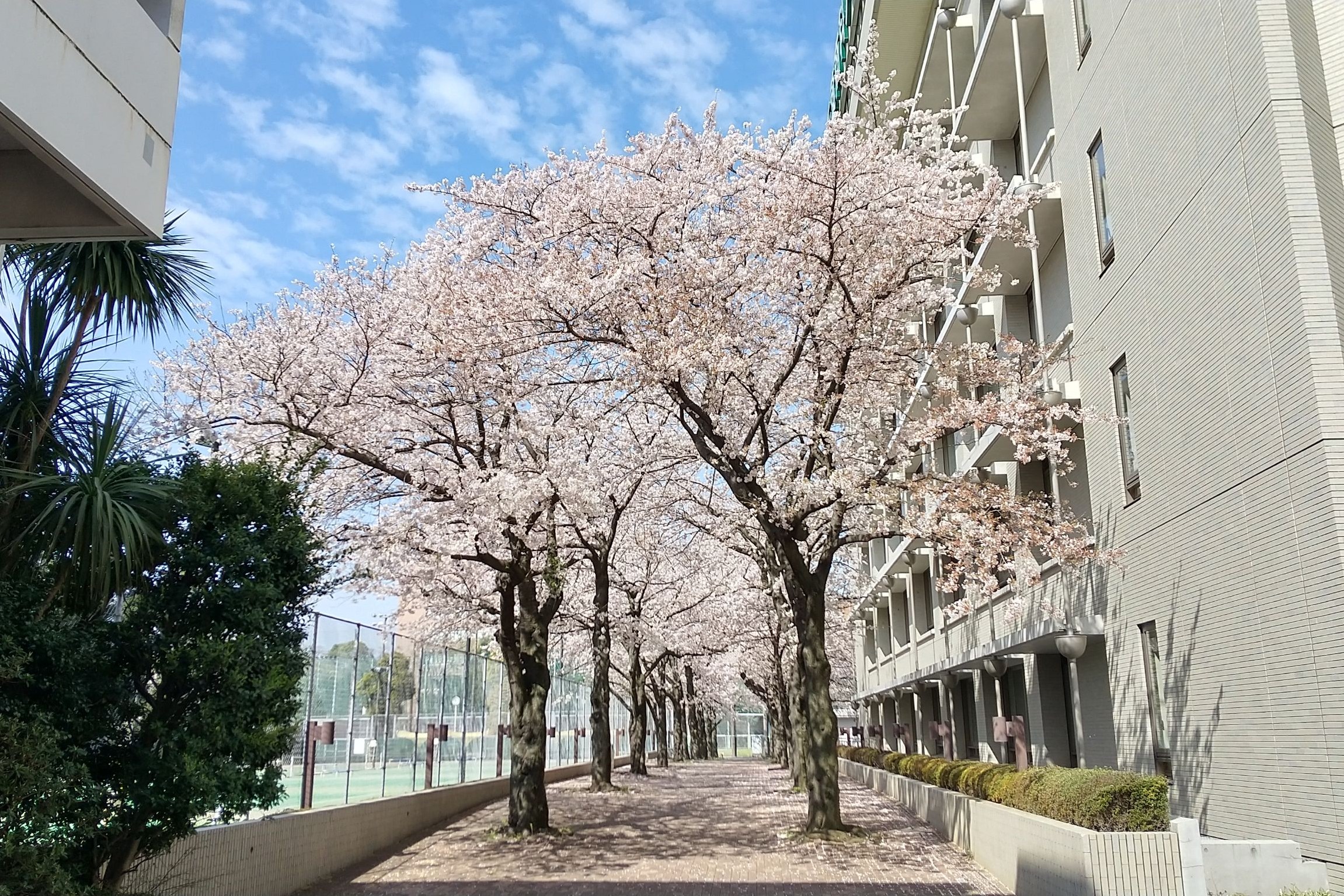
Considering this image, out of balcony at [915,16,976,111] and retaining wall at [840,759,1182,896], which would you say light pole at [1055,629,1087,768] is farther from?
balcony at [915,16,976,111]

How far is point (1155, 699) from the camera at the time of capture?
13.8 metres

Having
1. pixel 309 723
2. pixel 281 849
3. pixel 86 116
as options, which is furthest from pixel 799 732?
pixel 86 116

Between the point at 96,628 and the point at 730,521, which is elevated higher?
the point at 730,521

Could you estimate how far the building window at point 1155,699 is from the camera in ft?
44.2

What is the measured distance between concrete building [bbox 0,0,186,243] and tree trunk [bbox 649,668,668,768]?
42734mm

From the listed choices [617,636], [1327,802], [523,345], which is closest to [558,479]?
[523,345]

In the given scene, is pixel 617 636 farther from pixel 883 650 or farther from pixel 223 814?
pixel 223 814

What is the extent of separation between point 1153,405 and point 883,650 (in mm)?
30287

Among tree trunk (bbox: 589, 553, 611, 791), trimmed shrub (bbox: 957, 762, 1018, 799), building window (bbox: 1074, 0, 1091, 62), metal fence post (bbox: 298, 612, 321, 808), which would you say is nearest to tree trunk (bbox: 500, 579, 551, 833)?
metal fence post (bbox: 298, 612, 321, 808)

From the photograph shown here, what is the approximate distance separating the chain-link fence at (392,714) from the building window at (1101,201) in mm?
11924

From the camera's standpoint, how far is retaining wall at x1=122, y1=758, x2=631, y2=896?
1016 cm

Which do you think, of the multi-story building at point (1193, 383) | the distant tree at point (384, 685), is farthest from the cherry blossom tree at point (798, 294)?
the distant tree at point (384, 685)

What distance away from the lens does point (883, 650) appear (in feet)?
140

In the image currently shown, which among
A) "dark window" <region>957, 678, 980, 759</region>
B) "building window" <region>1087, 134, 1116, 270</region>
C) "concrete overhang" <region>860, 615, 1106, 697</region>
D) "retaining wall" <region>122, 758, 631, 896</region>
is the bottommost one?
"retaining wall" <region>122, 758, 631, 896</region>
